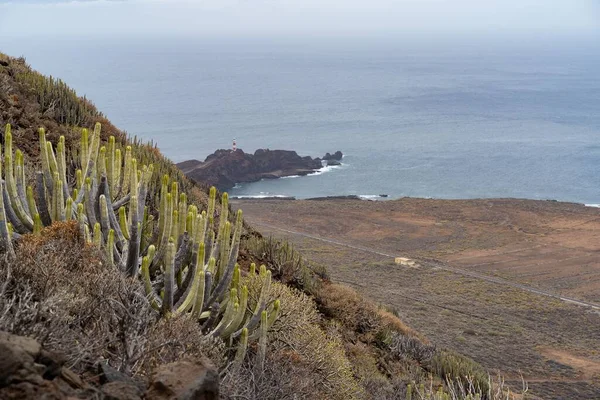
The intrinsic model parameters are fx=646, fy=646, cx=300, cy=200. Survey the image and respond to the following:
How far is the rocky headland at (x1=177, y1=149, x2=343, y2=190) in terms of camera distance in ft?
185

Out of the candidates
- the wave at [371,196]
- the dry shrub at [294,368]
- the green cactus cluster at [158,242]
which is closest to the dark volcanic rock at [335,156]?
the wave at [371,196]

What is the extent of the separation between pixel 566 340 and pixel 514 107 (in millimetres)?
85371

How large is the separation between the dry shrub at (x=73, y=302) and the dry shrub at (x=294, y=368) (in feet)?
3.17

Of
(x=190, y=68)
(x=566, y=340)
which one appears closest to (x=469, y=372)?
(x=566, y=340)

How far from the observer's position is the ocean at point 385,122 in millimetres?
56906

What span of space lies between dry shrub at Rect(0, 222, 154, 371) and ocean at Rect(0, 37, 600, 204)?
47673 mm

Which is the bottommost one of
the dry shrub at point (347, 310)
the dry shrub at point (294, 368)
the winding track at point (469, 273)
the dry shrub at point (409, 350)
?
the winding track at point (469, 273)

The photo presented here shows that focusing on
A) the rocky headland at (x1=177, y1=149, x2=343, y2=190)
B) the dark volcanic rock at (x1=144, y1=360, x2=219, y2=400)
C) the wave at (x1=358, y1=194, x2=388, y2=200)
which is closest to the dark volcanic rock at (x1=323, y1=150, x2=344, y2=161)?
the rocky headland at (x1=177, y1=149, x2=343, y2=190)

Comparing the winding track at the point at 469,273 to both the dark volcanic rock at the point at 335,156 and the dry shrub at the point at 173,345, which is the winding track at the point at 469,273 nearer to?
the dry shrub at the point at 173,345

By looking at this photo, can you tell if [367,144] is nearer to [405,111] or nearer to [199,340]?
[405,111]

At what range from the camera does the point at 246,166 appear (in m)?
59.3

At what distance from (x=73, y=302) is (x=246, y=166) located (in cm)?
5538

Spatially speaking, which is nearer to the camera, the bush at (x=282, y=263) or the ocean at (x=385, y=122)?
the bush at (x=282, y=263)

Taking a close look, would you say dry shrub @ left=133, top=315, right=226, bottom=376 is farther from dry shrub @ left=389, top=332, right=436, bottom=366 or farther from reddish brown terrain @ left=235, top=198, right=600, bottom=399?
reddish brown terrain @ left=235, top=198, right=600, bottom=399
